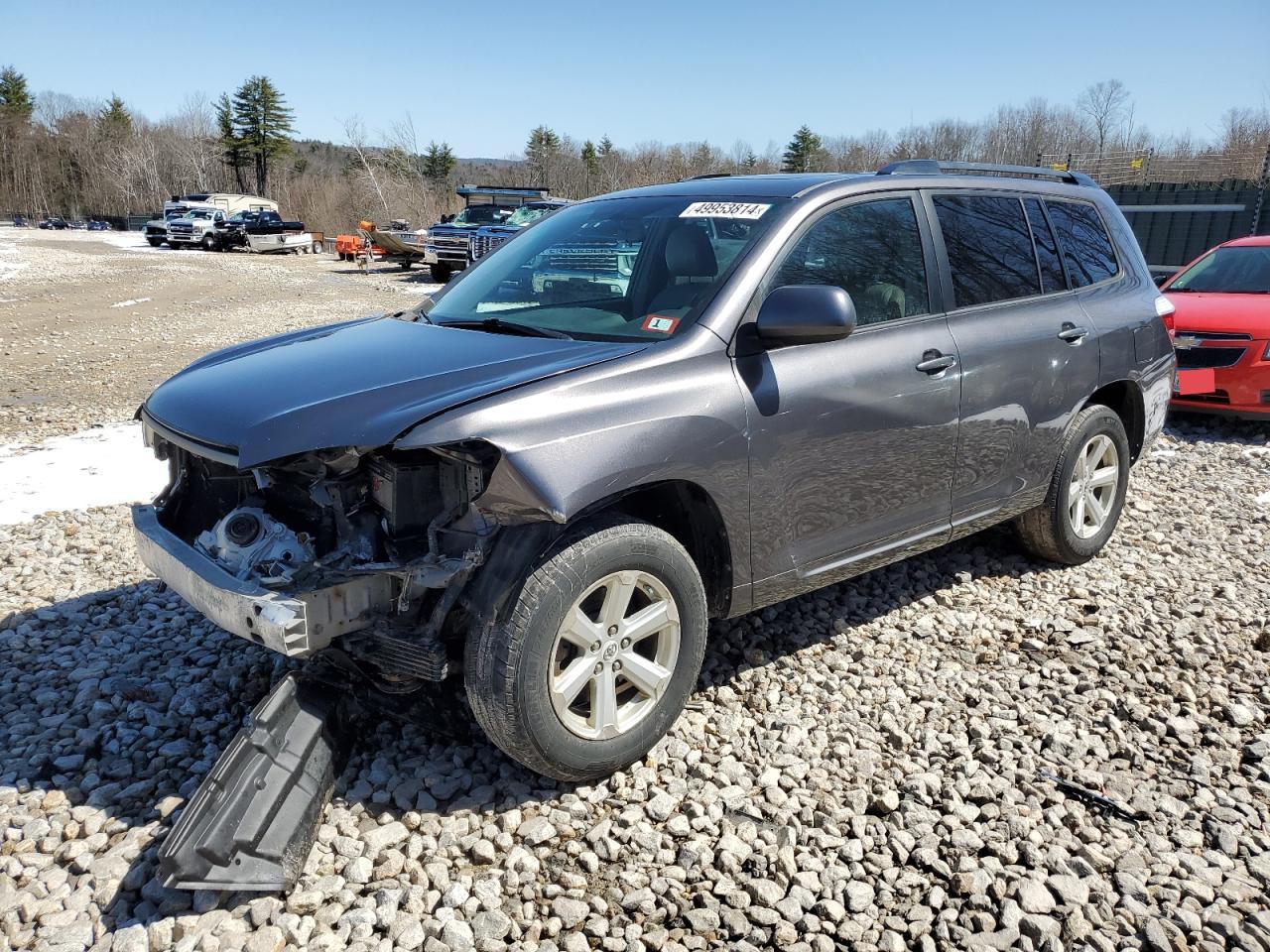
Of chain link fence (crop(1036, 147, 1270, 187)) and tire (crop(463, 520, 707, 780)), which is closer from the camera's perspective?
tire (crop(463, 520, 707, 780))

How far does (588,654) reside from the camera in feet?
9.90

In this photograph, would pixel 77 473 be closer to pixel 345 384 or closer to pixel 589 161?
pixel 345 384

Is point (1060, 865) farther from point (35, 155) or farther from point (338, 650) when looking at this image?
point (35, 155)

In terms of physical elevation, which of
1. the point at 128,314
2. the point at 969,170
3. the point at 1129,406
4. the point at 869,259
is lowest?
the point at 128,314

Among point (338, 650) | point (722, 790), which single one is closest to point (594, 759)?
point (722, 790)

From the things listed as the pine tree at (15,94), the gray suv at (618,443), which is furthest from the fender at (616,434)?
the pine tree at (15,94)

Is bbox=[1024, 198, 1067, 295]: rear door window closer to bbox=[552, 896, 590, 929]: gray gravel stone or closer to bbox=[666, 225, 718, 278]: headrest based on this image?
bbox=[666, 225, 718, 278]: headrest

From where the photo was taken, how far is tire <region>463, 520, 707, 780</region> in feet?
9.18

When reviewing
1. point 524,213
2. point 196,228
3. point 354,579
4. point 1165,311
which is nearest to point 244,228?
point 196,228

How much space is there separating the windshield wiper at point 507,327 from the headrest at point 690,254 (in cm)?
52

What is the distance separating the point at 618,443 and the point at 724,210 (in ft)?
4.29

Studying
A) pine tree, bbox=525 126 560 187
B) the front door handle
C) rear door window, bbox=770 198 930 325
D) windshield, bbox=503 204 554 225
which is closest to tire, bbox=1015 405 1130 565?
the front door handle

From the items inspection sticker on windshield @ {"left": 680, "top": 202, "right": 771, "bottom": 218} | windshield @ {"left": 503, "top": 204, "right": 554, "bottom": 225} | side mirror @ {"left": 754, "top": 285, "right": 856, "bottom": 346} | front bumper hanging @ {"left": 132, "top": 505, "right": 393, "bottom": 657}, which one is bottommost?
front bumper hanging @ {"left": 132, "top": 505, "right": 393, "bottom": 657}

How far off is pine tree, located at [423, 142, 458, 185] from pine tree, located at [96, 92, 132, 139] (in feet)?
117
